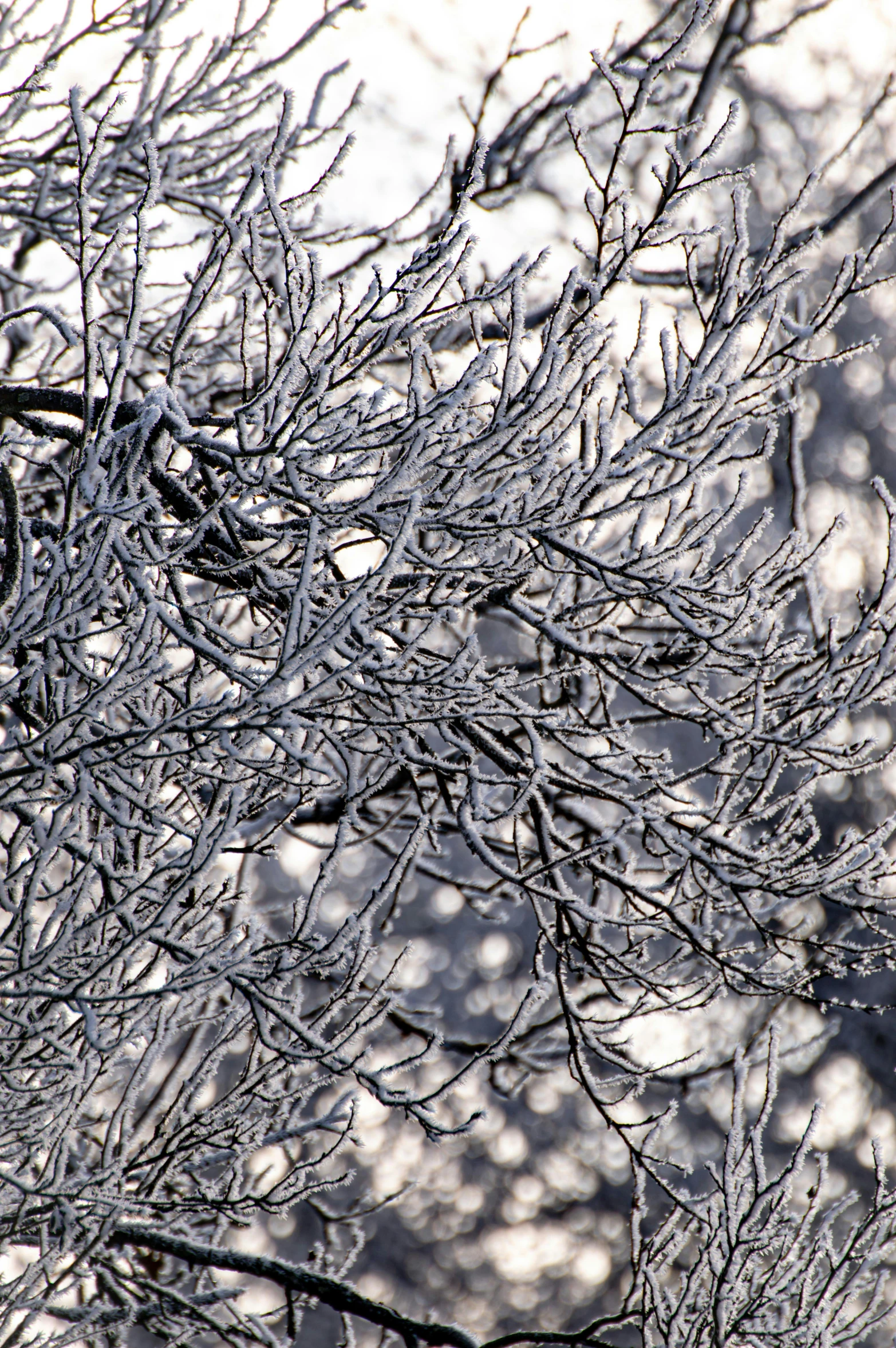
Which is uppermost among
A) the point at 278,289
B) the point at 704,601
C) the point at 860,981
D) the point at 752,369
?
the point at 860,981

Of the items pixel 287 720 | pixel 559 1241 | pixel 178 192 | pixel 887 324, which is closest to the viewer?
pixel 287 720

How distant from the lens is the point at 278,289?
2.17 metres

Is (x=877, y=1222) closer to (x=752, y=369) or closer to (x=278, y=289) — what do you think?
(x=752, y=369)

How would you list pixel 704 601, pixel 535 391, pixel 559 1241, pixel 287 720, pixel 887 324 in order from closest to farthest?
pixel 287 720 → pixel 535 391 → pixel 704 601 → pixel 887 324 → pixel 559 1241

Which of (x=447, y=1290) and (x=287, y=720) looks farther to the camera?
(x=447, y=1290)

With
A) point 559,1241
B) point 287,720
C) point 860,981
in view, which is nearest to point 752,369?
point 287,720

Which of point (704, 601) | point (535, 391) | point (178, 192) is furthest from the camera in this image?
point (178, 192)

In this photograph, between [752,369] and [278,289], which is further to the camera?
[752,369]

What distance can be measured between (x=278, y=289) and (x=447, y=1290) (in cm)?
1474

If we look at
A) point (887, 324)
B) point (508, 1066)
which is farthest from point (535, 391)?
point (887, 324)

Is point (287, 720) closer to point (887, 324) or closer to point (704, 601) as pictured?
point (704, 601)

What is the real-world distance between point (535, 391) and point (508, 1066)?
3.08m

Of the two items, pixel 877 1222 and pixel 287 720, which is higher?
pixel 287 720

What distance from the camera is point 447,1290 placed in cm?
1416
